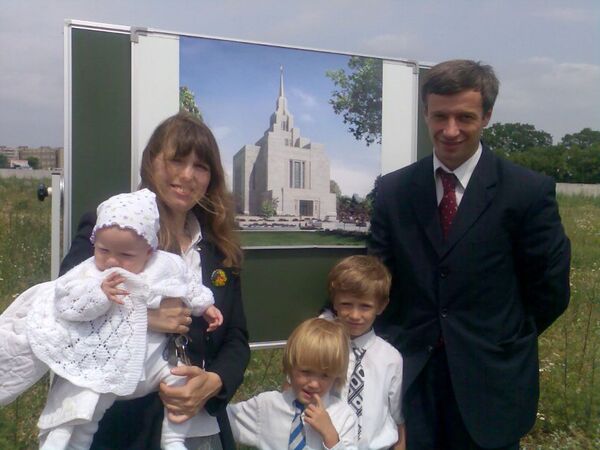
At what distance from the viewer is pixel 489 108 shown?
2758mm

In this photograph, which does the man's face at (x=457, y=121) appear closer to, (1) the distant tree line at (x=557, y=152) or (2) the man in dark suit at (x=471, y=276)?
(2) the man in dark suit at (x=471, y=276)

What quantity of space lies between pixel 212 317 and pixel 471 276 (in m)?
1.05

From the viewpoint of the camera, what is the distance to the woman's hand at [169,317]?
227 cm

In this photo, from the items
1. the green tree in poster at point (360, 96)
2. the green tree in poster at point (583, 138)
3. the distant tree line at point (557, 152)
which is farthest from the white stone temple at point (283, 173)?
the green tree in poster at point (583, 138)

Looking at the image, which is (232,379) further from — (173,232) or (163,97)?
(163,97)

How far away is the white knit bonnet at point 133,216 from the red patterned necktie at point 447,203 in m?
1.21

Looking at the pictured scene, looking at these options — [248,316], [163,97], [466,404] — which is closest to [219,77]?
[163,97]

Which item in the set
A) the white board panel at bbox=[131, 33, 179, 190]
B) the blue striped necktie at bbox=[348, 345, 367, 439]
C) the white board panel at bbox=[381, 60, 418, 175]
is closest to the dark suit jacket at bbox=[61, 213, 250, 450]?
the blue striped necktie at bbox=[348, 345, 367, 439]

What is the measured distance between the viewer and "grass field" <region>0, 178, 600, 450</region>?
4406 millimetres

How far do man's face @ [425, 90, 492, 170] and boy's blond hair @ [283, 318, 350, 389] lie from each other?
89 centimetres

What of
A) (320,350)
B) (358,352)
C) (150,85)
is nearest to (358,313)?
(358,352)

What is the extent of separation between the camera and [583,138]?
4872 centimetres

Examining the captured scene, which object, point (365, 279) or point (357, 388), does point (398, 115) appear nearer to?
point (365, 279)

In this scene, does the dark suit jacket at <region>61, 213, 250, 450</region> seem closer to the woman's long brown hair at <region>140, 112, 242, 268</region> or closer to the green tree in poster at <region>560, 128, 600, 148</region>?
the woman's long brown hair at <region>140, 112, 242, 268</region>
